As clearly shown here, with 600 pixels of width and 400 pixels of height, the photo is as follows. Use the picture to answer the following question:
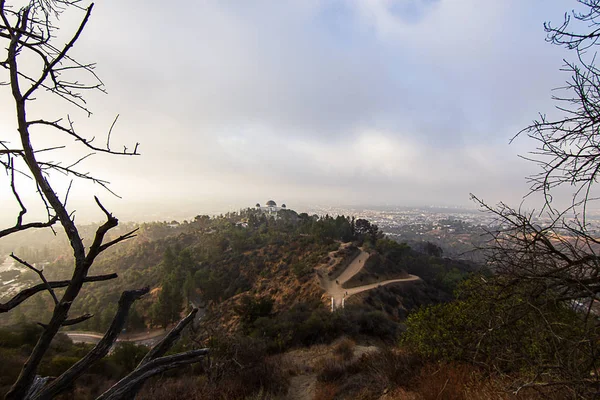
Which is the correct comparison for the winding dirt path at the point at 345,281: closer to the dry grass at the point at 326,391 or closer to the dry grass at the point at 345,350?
the dry grass at the point at 345,350

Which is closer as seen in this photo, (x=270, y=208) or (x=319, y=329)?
(x=319, y=329)

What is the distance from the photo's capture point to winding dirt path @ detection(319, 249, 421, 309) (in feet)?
75.4

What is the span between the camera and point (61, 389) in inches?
53.6

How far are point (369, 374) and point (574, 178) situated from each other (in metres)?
5.72

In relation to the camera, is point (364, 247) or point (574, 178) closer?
point (574, 178)

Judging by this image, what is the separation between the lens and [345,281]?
1046 inches

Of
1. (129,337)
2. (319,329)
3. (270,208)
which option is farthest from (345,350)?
(270,208)

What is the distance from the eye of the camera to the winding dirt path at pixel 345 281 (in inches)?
905

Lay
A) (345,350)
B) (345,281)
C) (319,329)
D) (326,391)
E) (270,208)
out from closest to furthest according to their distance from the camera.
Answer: (326,391) → (345,350) → (319,329) → (345,281) → (270,208)

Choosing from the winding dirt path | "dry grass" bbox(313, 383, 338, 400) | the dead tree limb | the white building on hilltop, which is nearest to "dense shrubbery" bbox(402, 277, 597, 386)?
"dry grass" bbox(313, 383, 338, 400)

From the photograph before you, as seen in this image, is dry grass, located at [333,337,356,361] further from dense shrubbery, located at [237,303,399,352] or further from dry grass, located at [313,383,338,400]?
dry grass, located at [313,383,338,400]

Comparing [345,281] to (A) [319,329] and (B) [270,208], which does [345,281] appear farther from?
(B) [270,208]

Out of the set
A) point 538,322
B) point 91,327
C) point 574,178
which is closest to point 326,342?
point 538,322

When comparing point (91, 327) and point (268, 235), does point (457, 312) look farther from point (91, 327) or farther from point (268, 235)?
point (268, 235)
